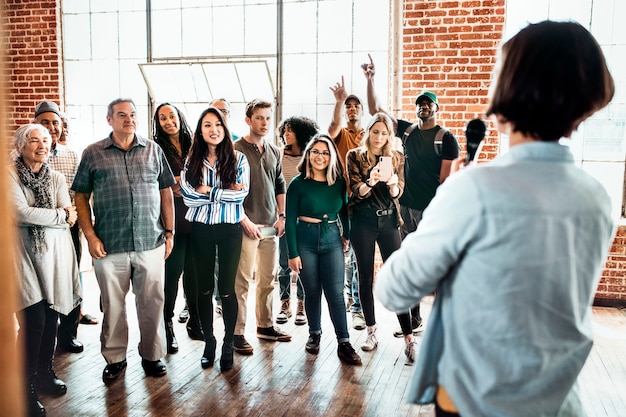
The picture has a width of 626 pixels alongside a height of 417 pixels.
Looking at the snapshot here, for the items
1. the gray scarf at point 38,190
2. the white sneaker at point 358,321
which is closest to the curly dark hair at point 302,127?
the white sneaker at point 358,321

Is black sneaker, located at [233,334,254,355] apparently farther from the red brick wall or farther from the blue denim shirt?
the blue denim shirt

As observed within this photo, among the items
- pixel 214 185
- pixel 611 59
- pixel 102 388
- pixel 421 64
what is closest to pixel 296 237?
pixel 214 185

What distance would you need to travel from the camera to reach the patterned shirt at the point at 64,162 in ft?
13.1

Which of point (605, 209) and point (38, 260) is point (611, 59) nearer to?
point (605, 209)

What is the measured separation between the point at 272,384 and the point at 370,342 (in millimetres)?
926

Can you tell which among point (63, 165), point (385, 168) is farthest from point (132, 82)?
point (385, 168)

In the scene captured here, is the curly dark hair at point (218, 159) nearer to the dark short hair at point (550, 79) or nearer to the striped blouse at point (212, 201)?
the striped blouse at point (212, 201)

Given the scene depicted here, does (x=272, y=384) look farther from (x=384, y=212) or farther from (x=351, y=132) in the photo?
(x=351, y=132)

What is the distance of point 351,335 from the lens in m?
4.27

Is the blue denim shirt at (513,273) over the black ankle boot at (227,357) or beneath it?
over

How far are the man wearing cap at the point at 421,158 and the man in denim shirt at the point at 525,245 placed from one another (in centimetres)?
312

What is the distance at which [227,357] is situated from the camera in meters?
3.56

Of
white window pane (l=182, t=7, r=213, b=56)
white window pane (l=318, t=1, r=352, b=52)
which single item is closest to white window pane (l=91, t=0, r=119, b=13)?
white window pane (l=182, t=7, r=213, b=56)

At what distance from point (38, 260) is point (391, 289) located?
8.45 feet
